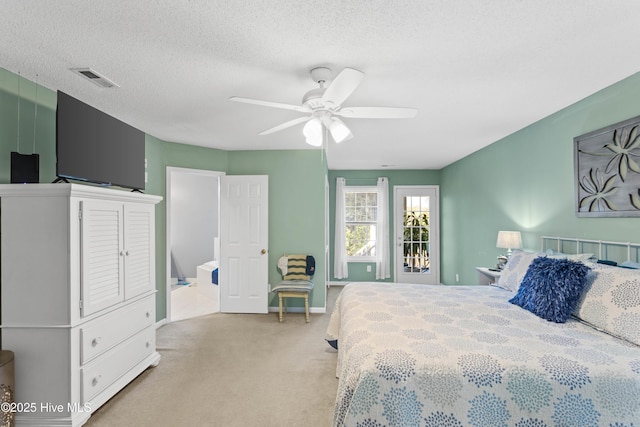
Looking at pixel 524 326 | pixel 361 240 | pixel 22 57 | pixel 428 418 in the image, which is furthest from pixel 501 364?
pixel 361 240

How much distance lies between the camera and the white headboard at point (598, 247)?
87.4 inches

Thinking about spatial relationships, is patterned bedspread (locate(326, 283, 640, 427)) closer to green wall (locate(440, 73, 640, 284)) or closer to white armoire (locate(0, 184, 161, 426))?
green wall (locate(440, 73, 640, 284))

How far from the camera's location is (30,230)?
6.61 feet

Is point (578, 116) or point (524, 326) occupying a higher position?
point (578, 116)

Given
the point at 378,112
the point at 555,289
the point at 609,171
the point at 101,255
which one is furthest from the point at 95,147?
the point at 609,171

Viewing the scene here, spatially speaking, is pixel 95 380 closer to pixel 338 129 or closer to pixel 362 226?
pixel 338 129

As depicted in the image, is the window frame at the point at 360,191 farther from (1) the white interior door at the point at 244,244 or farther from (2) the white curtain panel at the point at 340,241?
(1) the white interior door at the point at 244,244

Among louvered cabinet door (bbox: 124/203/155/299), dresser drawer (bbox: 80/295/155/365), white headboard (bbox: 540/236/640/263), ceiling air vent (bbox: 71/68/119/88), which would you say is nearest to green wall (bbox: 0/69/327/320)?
louvered cabinet door (bbox: 124/203/155/299)

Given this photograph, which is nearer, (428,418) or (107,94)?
(428,418)

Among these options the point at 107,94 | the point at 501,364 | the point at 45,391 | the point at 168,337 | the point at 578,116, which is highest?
the point at 107,94

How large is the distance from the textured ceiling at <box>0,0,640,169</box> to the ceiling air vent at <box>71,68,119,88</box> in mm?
78

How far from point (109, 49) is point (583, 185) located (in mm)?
3720

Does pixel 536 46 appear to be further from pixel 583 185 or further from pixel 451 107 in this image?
pixel 583 185

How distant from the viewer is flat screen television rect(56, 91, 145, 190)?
2111 mm
